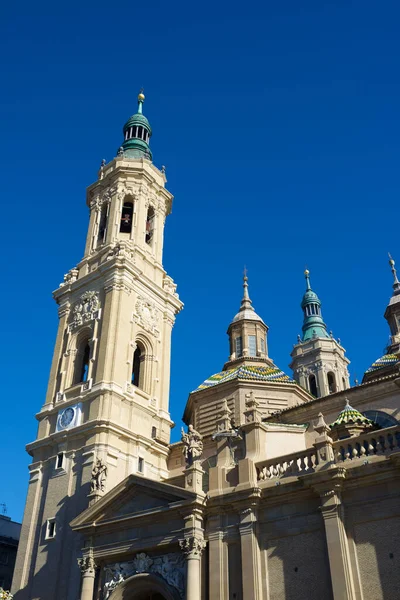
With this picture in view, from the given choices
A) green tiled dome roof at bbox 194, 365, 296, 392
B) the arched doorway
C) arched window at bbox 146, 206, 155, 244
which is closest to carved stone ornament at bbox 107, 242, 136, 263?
arched window at bbox 146, 206, 155, 244

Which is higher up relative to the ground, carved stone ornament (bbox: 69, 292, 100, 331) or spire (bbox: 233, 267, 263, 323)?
spire (bbox: 233, 267, 263, 323)

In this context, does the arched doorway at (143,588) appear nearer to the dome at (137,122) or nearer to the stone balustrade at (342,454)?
the stone balustrade at (342,454)

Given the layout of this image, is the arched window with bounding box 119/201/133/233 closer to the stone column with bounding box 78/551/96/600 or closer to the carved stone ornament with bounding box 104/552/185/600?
the stone column with bounding box 78/551/96/600

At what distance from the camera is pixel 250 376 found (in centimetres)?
3269

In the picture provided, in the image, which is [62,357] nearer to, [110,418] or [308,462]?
[110,418]

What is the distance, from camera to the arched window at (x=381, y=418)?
83.2 feet

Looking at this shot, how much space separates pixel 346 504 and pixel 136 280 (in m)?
19.0

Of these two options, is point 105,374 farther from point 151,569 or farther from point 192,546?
point 192,546

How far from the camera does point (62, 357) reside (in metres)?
31.5

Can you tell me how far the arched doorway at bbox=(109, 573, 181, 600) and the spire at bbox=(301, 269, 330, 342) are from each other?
38.8 m

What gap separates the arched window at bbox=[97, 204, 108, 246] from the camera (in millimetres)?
35584

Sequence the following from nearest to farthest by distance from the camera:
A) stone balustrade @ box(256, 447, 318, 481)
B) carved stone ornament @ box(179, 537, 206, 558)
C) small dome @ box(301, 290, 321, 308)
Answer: stone balustrade @ box(256, 447, 318, 481), carved stone ornament @ box(179, 537, 206, 558), small dome @ box(301, 290, 321, 308)

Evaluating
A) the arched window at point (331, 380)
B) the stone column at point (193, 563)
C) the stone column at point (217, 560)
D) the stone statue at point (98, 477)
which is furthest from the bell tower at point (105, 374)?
the arched window at point (331, 380)

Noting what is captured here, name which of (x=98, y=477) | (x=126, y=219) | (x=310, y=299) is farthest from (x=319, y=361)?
(x=98, y=477)
